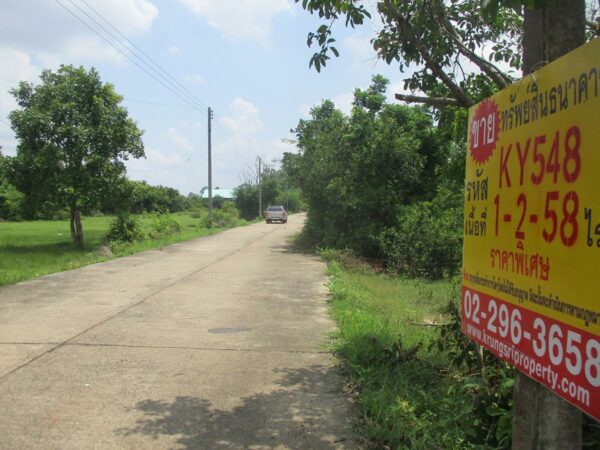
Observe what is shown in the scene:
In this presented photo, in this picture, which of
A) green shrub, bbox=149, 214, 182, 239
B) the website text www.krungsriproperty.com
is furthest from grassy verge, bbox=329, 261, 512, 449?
green shrub, bbox=149, 214, 182, 239

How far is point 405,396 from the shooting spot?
14.6 ft

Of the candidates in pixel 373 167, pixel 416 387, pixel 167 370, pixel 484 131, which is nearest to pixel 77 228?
pixel 373 167

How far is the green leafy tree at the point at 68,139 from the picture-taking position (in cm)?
2091

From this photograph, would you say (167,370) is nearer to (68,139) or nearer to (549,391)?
(549,391)

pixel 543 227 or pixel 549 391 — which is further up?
pixel 543 227

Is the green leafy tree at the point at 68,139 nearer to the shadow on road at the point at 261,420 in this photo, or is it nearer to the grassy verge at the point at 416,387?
the grassy verge at the point at 416,387

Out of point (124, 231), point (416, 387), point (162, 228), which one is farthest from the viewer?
point (162, 228)

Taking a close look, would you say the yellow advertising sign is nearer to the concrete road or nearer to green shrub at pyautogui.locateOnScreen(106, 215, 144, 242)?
the concrete road

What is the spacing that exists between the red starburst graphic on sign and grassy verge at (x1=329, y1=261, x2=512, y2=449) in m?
1.70

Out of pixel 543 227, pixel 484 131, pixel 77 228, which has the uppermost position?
pixel 484 131

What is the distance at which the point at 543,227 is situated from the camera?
6.52 ft

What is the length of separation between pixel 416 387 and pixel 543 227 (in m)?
3.04

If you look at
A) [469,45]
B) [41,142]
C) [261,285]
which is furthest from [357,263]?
[41,142]

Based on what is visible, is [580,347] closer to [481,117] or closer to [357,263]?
[481,117]
